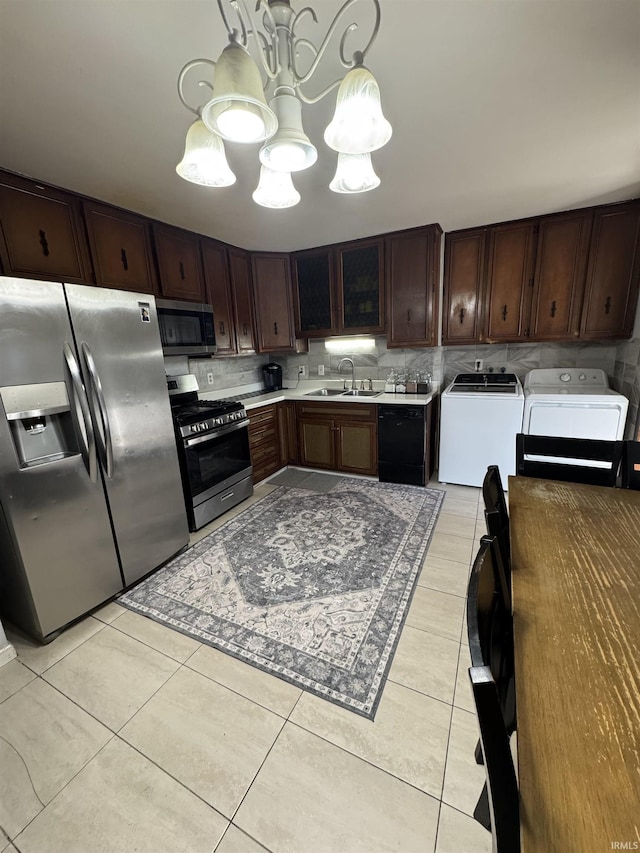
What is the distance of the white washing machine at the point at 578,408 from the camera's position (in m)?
2.68

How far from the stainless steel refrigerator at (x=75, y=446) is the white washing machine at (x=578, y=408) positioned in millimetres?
2954

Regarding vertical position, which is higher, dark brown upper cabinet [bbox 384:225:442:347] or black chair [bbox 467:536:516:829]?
dark brown upper cabinet [bbox 384:225:442:347]

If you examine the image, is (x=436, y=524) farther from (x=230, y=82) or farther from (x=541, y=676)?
(x=230, y=82)

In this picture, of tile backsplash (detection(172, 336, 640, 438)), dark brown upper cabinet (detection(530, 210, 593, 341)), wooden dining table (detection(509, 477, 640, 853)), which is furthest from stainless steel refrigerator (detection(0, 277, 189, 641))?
dark brown upper cabinet (detection(530, 210, 593, 341))

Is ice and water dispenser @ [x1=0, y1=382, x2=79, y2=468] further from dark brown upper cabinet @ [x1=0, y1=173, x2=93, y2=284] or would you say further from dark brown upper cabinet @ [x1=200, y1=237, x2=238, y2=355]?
dark brown upper cabinet @ [x1=200, y1=237, x2=238, y2=355]

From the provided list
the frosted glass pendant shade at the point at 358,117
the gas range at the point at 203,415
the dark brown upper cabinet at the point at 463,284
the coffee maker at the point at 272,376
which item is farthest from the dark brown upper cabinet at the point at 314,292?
the frosted glass pendant shade at the point at 358,117

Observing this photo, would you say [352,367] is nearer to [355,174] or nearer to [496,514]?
[355,174]

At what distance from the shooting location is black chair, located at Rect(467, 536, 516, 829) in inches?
27.9

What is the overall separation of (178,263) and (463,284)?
2.59 m

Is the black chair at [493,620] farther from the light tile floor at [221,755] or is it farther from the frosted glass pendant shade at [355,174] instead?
the frosted glass pendant shade at [355,174]

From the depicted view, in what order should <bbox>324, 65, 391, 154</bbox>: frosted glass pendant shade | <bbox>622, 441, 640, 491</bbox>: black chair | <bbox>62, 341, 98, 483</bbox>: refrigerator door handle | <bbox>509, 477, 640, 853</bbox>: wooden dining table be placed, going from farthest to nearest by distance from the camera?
1. <bbox>62, 341, 98, 483</bbox>: refrigerator door handle
2. <bbox>622, 441, 640, 491</bbox>: black chair
3. <bbox>324, 65, 391, 154</bbox>: frosted glass pendant shade
4. <bbox>509, 477, 640, 853</bbox>: wooden dining table

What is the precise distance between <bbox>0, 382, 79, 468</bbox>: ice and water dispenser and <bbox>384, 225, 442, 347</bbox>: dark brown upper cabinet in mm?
2782

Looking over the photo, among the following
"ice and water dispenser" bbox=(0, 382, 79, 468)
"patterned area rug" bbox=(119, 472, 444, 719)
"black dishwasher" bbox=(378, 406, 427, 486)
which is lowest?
"patterned area rug" bbox=(119, 472, 444, 719)

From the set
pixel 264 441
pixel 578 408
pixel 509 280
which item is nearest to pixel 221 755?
pixel 264 441
